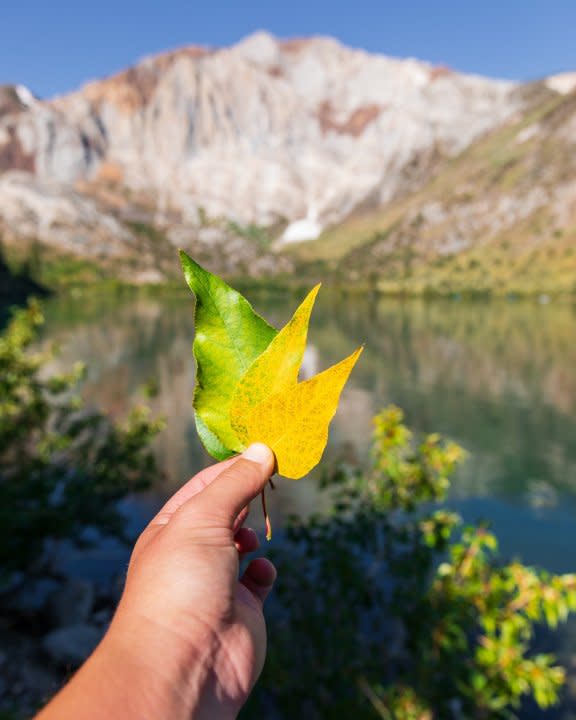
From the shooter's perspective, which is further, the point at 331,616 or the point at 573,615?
the point at 573,615

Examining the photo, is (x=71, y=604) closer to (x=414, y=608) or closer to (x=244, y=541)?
(x=414, y=608)

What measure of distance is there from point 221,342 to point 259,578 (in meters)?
0.77

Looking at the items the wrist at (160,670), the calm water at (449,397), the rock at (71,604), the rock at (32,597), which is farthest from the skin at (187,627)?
the rock at (32,597)

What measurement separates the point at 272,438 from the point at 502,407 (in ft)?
130

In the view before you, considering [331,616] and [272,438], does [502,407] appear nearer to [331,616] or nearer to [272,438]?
[331,616]

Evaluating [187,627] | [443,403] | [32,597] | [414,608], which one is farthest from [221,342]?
[443,403]

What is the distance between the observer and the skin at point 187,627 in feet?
3.66

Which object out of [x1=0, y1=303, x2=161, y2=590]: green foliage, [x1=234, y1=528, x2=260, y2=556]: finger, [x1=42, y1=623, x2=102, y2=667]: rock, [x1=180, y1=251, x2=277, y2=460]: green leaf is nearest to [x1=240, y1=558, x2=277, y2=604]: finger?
[x1=234, y1=528, x2=260, y2=556]: finger

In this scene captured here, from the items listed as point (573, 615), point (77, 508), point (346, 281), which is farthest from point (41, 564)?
point (346, 281)

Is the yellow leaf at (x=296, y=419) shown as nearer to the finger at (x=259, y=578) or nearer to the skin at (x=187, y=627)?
the skin at (x=187, y=627)

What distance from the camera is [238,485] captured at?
4.65 ft

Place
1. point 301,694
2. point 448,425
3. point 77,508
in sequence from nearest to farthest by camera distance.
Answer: point 301,694, point 77,508, point 448,425

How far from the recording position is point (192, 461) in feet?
93.9

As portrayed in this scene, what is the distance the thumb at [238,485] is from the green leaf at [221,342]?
148mm
